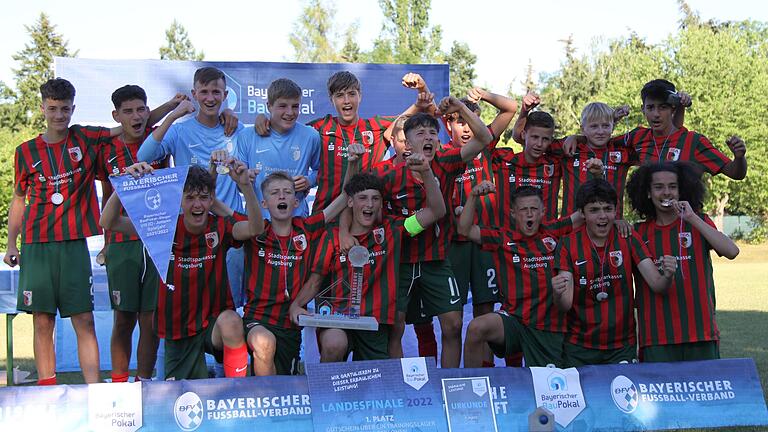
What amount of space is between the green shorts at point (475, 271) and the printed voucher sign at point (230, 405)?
1958mm

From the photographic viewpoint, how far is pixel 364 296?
5.62 metres

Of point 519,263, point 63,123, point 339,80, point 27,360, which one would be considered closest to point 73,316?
point 63,123

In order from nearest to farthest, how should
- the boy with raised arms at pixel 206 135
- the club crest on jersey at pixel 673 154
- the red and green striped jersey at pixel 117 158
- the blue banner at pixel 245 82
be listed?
the red and green striped jersey at pixel 117 158 < the boy with raised arms at pixel 206 135 < the club crest on jersey at pixel 673 154 < the blue banner at pixel 245 82

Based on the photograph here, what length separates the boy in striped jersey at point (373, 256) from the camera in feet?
18.4

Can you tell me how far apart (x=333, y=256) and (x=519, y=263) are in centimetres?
128

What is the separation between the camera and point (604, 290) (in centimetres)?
566

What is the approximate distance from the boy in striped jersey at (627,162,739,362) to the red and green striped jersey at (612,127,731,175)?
0.69 m

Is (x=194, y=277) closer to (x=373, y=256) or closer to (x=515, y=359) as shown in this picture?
(x=373, y=256)

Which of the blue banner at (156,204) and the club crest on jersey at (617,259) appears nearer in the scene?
the blue banner at (156,204)

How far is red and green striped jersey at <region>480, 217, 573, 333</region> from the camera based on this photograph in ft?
19.0

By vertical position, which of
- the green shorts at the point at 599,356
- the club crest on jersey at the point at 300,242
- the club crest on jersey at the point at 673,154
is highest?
the club crest on jersey at the point at 673,154

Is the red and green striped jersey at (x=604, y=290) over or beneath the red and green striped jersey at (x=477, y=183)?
beneath

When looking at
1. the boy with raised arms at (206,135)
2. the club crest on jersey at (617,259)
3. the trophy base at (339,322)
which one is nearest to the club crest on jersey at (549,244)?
the club crest on jersey at (617,259)

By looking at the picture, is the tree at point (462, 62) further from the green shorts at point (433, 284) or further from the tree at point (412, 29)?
the green shorts at point (433, 284)
